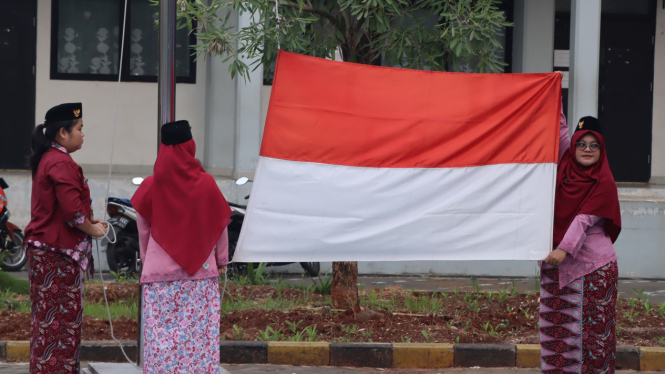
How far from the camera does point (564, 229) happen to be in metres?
4.88

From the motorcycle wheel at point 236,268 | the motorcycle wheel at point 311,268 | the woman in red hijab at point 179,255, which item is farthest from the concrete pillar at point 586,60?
the woman in red hijab at point 179,255

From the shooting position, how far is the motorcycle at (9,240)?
979cm

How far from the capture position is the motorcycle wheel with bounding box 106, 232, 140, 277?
9.81 metres

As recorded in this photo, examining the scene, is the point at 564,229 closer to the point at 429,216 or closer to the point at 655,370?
the point at 429,216

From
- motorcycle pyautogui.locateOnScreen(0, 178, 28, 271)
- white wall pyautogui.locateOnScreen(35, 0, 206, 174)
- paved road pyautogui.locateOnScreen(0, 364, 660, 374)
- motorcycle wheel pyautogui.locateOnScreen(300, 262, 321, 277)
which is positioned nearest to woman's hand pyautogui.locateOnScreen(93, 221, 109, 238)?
paved road pyautogui.locateOnScreen(0, 364, 660, 374)

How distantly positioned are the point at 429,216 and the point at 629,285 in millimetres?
6258

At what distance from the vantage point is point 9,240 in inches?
396

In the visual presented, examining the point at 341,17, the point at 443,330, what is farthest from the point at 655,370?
the point at 341,17

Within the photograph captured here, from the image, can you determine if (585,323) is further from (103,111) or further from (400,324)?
(103,111)

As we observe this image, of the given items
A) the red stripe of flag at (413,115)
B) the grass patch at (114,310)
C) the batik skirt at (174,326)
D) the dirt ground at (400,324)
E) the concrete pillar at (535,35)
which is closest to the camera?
the batik skirt at (174,326)

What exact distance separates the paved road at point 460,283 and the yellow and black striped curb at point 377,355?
3.10m

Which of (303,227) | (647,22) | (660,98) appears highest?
(647,22)

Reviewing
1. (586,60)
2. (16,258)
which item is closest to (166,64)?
(16,258)

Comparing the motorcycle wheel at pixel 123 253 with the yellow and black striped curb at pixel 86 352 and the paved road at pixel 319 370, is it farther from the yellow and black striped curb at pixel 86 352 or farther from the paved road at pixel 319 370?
the paved road at pixel 319 370
